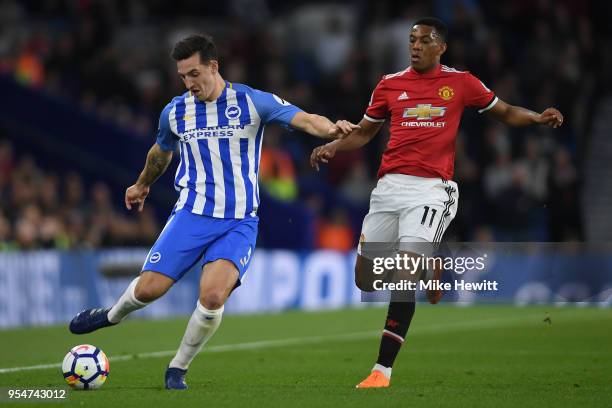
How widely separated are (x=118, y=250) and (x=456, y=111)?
9263 mm

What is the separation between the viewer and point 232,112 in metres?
8.64

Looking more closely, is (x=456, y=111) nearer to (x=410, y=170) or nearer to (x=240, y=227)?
(x=410, y=170)

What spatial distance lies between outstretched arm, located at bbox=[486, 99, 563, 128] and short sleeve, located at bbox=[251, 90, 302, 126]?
1568 millimetres

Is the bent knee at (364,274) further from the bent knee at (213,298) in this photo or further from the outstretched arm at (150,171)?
the outstretched arm at (150,171)

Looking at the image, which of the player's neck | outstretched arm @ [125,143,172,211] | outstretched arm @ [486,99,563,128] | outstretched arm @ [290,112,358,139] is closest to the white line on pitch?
outstretched arm @ [125,143,172,211]

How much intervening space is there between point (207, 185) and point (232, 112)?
1.76ft

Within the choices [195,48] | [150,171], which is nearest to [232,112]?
[195,48]

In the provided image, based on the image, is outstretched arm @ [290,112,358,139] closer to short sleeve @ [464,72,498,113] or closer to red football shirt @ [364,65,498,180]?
red football shirt @ [364,65,498,180]

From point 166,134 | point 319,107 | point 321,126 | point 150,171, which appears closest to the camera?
point 321,126

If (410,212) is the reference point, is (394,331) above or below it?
below

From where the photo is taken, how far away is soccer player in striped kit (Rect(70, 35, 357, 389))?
8.44m

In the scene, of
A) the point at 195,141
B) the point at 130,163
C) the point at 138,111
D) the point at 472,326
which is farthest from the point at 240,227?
the point at 138,111

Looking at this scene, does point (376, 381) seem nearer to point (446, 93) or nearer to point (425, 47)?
point (446, 93)

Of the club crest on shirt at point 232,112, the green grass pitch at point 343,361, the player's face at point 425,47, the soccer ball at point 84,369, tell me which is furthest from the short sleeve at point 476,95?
the soccer ball at point 84,369
